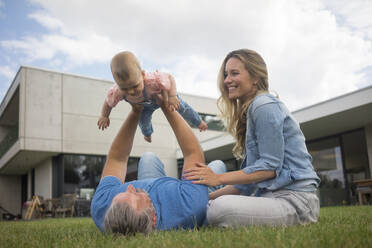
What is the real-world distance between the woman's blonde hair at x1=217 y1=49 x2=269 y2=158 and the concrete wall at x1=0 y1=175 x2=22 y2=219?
22057 mm

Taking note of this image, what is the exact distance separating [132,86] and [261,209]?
1.36 m

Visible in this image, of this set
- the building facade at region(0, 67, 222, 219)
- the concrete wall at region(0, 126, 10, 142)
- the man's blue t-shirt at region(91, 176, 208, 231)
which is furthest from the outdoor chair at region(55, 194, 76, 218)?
the man's blue t-shirt at region(91, 176, 208, 231)

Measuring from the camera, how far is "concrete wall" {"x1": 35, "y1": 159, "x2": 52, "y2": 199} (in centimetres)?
1583

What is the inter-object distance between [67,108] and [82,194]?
385 cm

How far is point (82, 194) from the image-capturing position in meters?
15.5

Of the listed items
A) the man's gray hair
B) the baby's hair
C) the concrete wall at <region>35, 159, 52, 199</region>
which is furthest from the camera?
the concrete wall at <region>35, 159, 52, 199</region>

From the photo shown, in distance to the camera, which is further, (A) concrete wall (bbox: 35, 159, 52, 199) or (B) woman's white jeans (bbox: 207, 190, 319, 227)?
(A) concrete wall (bbox: 35, 159, 52, 199)

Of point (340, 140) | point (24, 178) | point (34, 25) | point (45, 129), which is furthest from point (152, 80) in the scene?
point (24, 178)

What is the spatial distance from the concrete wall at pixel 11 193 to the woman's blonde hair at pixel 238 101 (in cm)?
2206

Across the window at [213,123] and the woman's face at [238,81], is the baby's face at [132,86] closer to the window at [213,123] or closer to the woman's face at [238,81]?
the woman's face at [238,81]

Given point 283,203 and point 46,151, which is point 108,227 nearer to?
point 283,203

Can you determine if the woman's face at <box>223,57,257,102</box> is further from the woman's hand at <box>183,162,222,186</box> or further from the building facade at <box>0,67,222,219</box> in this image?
the building facade at <box>0,67,222,219</box>

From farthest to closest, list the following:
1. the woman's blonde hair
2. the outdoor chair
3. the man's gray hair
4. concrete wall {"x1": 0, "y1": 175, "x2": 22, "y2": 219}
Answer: concrete wall {"x1": 0, "y1": 175, "x2": 22, "y2": 219} < the outdoor chair < the woman's blonde hair < the man's gray hair

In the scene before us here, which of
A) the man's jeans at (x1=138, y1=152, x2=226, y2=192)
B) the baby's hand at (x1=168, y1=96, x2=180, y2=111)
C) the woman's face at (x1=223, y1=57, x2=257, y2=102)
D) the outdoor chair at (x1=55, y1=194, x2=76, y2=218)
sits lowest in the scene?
the outdoor chair at (x1=55, y1=194, x2=76, y2=218)
